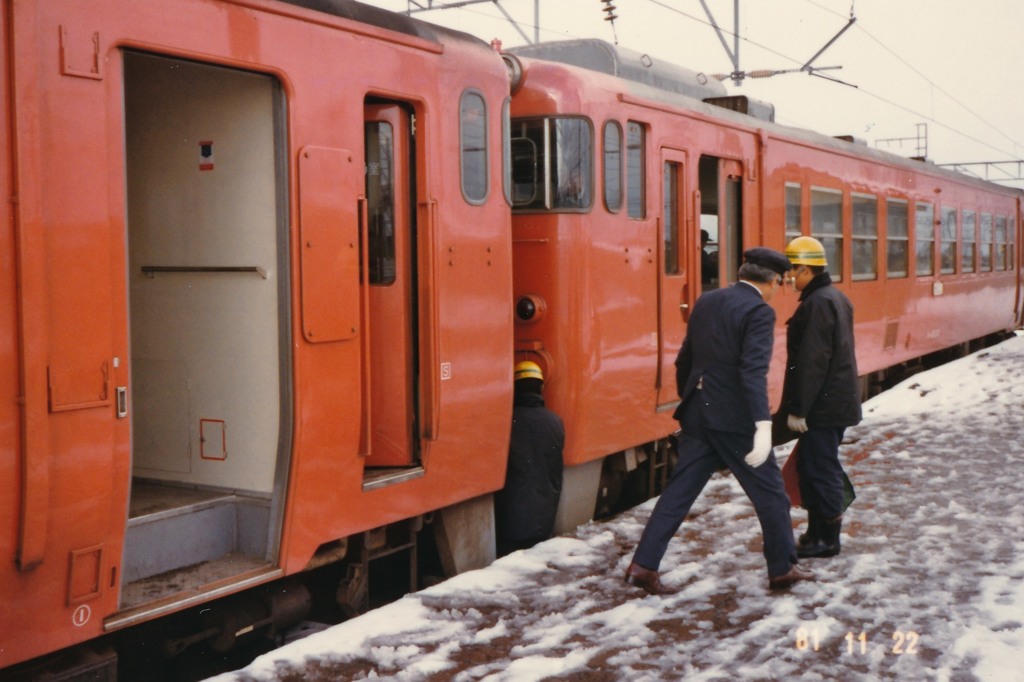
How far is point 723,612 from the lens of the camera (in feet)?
18.6

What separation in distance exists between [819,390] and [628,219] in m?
1.86

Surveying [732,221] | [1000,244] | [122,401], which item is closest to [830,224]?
[732,221]

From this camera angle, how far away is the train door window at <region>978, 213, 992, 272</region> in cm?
1850

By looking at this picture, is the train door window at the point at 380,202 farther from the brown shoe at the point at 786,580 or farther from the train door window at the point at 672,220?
the train door window at the point at 672,220

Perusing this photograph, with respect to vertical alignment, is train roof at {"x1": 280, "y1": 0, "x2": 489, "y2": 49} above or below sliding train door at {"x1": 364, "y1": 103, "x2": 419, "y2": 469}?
above

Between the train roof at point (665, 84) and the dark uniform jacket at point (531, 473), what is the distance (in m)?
2.33

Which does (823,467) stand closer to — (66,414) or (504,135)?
(504,135)

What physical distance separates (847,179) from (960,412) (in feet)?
8.99

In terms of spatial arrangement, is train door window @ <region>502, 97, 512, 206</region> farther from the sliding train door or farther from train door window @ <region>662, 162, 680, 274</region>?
train door window @ <region>662, 162, 680, 274</region>

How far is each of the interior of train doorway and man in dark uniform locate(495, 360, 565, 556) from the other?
1989 mm

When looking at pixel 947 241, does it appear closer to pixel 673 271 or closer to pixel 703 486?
pixel 673 271

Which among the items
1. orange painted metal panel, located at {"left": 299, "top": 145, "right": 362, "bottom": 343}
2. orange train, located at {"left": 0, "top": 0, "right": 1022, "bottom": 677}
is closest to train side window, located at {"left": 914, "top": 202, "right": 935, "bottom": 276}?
orange train, located at {"left": 0, "top": 0, "right": 1022, "bottom": 677}

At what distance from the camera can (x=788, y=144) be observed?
10.5 meters

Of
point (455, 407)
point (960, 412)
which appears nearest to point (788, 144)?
point (960, 412)
